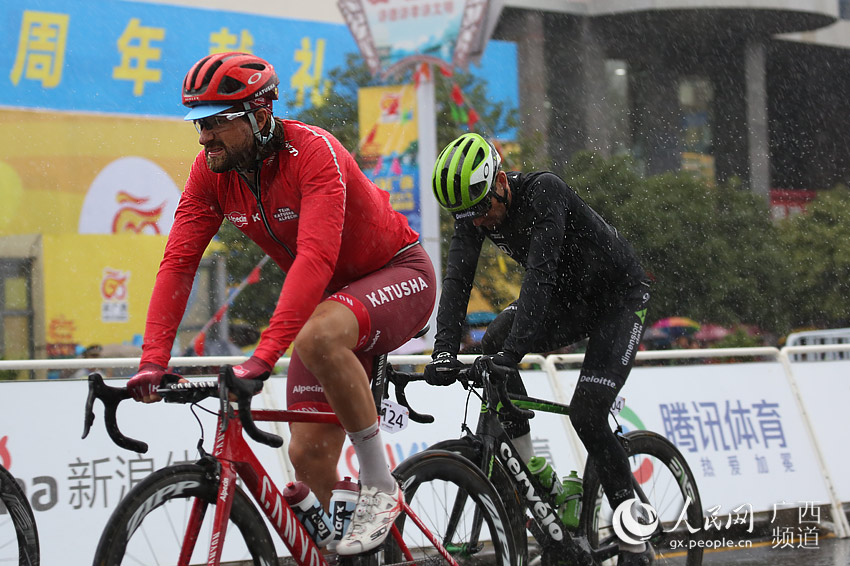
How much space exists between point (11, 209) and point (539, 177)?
15.9 m

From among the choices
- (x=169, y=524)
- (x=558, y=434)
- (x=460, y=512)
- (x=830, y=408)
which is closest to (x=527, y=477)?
(x=460, y=512)

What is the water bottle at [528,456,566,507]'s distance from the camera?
16.6ft

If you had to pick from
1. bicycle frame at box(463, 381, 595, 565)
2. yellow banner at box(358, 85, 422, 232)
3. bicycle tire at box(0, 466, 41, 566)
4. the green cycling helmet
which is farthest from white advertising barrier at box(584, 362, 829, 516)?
yellow banner at box(358, 85, 422, 232)

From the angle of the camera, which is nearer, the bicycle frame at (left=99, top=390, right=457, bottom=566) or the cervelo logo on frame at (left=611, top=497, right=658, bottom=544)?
the bicycle frame at (left=99, top=390, right=457, bottom=566)

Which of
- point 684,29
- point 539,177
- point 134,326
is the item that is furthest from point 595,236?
point 684,29

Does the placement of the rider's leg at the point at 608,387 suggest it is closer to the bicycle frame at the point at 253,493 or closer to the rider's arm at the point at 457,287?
the rider's arm at the point at 457,287

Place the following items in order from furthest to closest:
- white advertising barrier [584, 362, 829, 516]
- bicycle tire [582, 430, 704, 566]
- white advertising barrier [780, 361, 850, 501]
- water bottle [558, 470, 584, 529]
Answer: white advertising barrier [780, 361, 850, 501] → white advertising barrier [584, 362, 829, 516] → bicycle tire [582, 430, 704, 566] → water bottle [558, 470, 584, 529]

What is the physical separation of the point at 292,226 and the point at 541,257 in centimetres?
133

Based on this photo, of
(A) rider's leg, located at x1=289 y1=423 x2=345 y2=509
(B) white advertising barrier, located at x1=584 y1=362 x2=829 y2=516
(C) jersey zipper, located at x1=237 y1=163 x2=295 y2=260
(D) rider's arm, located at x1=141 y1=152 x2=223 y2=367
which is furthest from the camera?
(B) white advertising barrier, located at x1=584 y1=362 x2=829 y2=516

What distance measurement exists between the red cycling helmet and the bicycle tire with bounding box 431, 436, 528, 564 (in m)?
1.81

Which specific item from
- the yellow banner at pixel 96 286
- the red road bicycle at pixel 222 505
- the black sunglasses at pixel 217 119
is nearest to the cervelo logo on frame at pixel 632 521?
the red road bicycle at pixel 222 505

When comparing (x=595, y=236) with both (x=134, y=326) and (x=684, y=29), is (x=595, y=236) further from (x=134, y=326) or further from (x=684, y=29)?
(x=684, y=29)

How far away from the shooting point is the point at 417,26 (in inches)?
642

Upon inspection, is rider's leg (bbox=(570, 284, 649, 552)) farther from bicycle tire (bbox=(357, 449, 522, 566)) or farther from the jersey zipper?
the jersey zipper
